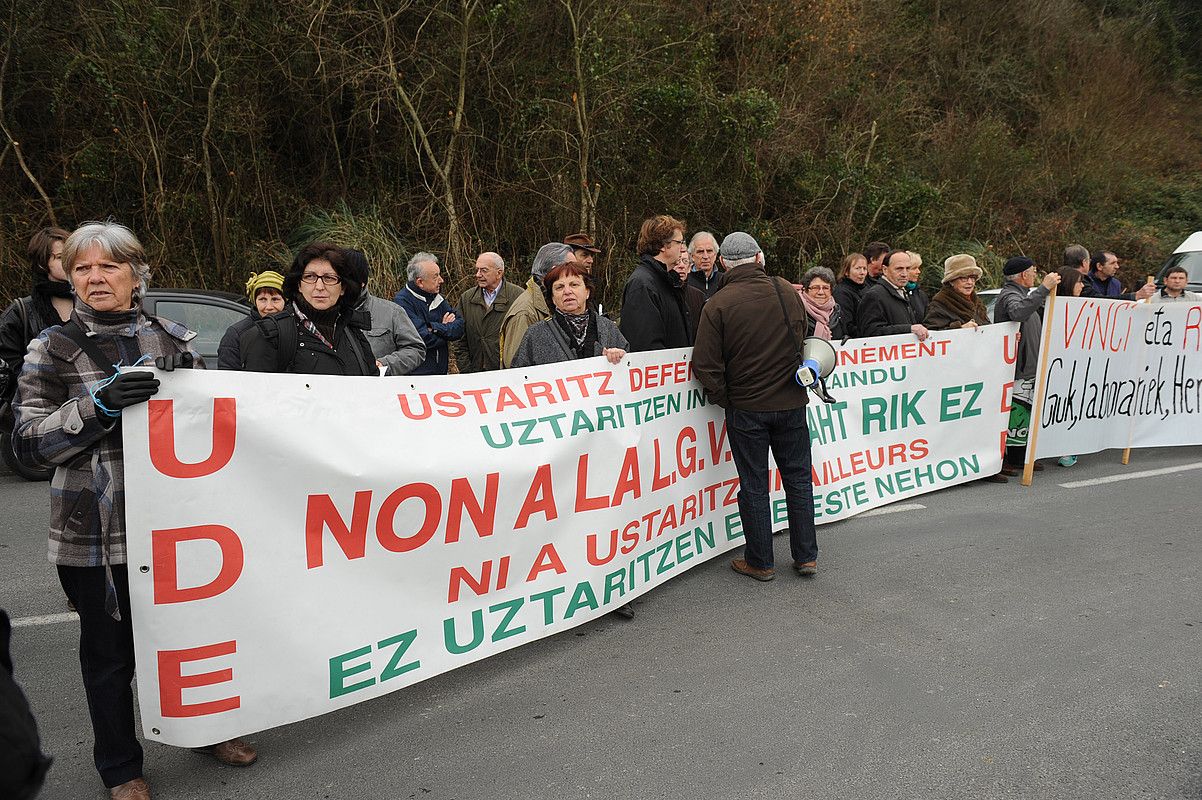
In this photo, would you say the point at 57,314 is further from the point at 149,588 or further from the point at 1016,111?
the point at 1016,111

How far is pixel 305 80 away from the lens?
1310cm

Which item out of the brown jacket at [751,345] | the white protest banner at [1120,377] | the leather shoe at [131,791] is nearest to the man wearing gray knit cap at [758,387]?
the brown jacket at [751,345]

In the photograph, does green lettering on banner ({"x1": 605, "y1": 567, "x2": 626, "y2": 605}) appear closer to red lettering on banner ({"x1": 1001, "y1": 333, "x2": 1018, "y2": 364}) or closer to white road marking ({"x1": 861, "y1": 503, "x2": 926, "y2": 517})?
white road marking ({"x1": 861, "y1": 503, "x2": 926, "y2": 517})

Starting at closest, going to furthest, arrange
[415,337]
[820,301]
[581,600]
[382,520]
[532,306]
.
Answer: [382,520] < [581,600] < [532,306] < [415,337] < [820,301]

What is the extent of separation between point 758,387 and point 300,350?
99.2 inches

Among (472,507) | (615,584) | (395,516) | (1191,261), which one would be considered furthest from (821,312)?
(1191,261)

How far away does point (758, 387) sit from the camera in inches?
200

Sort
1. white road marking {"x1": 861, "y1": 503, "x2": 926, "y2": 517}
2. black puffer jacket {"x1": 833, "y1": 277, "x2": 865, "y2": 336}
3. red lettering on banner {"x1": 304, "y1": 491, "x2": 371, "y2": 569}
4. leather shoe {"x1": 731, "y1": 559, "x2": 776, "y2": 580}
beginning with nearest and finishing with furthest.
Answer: red lettering on banner {"x1": 304, "y1": 491, "x2": 371, "y2": 569}
leather shoe {"x1": 731, "y1": 559, "x2": 776, "y2": 580}
white road marking {"x1": 861, "y1": 503, "x2": 926, "y2": 517}
black puffer jacket {"x1": 833, "y1": 277, "x2": 865, "y2": 336}

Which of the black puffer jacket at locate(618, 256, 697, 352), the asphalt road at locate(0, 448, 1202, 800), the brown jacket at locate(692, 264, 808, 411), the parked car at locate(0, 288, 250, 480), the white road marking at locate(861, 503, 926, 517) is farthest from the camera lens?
the parked car at locate(0, 288, 250, 480)

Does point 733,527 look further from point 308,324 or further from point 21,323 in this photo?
point 21,323

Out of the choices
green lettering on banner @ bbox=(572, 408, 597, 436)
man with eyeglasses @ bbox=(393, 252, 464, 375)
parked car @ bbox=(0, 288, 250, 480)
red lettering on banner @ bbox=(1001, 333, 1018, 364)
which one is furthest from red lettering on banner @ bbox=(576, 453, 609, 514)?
parked car @ bbox=(0, 288, 250, 480)

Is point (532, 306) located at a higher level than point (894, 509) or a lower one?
higher

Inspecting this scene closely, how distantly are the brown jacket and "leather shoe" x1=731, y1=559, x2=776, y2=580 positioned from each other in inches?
37.5

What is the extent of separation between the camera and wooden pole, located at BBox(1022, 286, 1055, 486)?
749 cm
